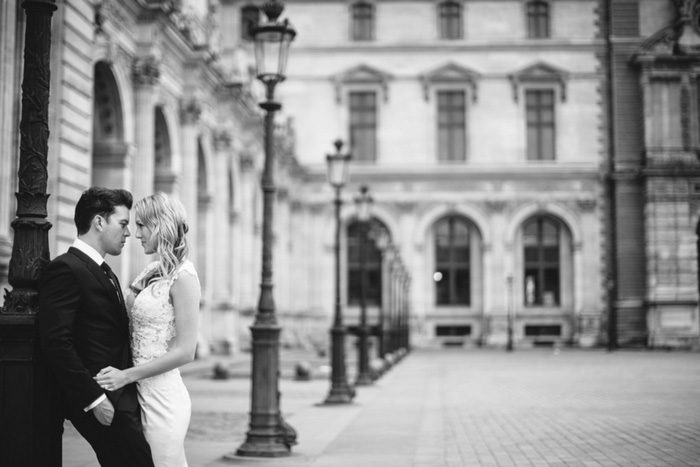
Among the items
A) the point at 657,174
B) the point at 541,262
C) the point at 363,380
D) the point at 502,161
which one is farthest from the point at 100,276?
the point at 541,262

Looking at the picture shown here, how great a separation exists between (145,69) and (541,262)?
3276 cm

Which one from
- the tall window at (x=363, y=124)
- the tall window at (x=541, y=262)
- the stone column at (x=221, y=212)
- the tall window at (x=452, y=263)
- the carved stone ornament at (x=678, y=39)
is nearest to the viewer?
the stone column at (x=221, y=212)

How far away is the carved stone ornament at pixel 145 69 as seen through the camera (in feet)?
81.6

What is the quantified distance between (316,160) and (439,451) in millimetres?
42000

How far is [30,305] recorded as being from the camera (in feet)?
18.2

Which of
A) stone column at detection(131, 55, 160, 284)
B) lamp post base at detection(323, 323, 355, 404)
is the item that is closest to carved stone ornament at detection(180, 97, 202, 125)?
stone column at detection(131, 55, 160, 284)

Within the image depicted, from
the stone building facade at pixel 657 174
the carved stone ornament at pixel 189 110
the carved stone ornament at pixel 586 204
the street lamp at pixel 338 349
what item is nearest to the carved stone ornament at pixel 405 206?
the carved stone ornament at pixel 586 204

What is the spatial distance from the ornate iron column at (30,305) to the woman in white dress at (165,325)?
21.0 inches

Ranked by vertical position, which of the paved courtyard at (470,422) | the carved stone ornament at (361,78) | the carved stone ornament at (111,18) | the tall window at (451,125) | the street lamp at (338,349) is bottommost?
the paved courtyard at (470,422)

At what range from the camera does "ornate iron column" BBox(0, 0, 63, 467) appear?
539 cm

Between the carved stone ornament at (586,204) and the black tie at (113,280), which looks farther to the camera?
the carved stone ornament at (586,204)

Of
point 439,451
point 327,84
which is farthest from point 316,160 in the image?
point 439,451

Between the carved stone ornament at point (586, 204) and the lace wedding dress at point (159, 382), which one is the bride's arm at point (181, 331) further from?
the carved stone ornament at point (586, 204)

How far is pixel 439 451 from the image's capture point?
1172cm
